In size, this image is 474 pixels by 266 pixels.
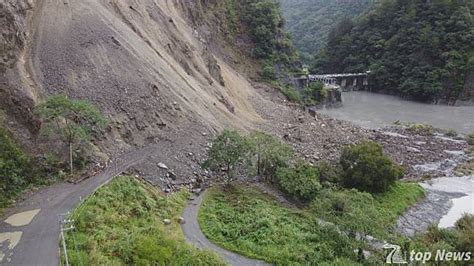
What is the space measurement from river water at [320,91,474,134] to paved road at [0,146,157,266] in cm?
4374

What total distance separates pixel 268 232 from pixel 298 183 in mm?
6509

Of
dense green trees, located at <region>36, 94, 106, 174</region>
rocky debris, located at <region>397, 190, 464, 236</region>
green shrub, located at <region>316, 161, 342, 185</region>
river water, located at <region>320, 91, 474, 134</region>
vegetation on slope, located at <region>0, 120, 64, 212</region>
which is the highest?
dense green trees, located at <region>36, 94, 106, 174</region>

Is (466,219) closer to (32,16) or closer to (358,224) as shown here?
(358,224)

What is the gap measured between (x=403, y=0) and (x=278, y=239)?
3003 inches

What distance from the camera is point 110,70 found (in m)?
→ 33.6

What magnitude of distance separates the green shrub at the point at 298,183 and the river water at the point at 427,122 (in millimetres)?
6272

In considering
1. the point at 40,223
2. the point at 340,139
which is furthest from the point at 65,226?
the point at 340,139

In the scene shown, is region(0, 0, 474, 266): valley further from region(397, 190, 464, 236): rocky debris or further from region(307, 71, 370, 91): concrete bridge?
region(307, 71, 370, 91): concrete bridge

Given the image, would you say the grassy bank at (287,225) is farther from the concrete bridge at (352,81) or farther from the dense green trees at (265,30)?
the concrete bridge at (352,81)

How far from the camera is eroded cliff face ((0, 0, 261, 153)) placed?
29453mm

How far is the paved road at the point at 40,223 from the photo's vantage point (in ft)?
61.2

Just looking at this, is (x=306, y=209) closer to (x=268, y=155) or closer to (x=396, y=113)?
(x=268, y=155)

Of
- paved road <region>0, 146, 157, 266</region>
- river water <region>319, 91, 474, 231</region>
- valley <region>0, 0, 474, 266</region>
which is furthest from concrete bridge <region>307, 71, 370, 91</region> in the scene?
paved road <region>0, 146, 157, 266</region>

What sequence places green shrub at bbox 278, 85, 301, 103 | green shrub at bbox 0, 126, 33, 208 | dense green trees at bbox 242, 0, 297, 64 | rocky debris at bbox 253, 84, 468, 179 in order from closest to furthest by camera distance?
green shrub at bbox 0, 126, 33, 208
rocky debris at bbox 253, 84, 468, 179
green shrub at bbox 278, 85, 301, 103
dense green trees at bbox 242, 0, 297, 64
